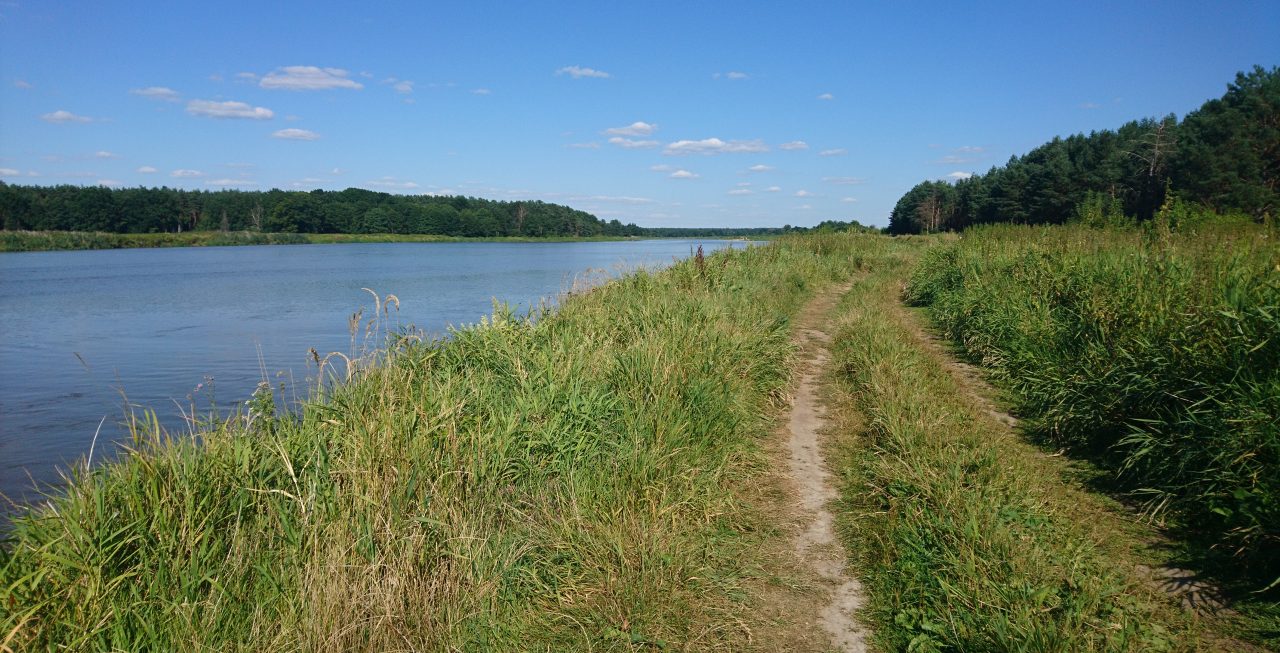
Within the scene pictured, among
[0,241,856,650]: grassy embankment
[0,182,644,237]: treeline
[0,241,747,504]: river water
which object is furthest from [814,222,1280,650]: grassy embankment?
[0,182,644,237]: treeline

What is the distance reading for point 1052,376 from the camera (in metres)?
6.61

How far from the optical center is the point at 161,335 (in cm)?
1570

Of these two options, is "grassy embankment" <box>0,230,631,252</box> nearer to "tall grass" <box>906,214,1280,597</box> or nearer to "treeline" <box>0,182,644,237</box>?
"treeline" <box>0,182,644,237</box>

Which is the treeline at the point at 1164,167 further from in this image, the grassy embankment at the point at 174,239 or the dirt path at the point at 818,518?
the grassy embankment at the point at 174,239

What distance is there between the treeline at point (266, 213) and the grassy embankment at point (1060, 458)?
95062 millimetres

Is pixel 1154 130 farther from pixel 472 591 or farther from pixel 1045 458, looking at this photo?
pixel 472 591

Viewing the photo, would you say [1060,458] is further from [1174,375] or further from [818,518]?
[818,518]

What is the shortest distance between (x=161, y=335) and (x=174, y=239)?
73.2 metres

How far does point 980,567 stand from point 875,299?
11415 mm

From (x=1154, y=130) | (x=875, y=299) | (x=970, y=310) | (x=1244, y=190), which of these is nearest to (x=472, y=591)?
(x=970, y=310)

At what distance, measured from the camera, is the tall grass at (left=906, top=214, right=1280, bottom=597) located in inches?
156

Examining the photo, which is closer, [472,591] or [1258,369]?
[472,591]

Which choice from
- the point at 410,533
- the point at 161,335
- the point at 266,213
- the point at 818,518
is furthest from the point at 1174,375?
the point at 266,213

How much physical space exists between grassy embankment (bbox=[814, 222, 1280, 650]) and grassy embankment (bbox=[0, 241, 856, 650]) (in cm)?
94
